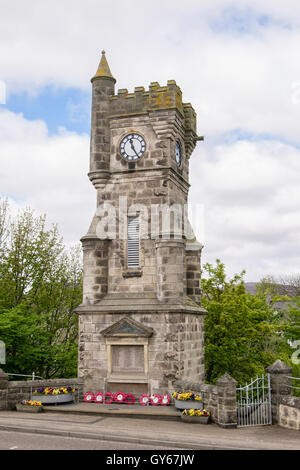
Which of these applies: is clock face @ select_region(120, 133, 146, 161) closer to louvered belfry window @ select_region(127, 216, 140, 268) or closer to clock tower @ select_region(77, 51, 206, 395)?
clock tower @ select_region(77, 51, 206, 395)

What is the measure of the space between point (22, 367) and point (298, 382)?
18.5m

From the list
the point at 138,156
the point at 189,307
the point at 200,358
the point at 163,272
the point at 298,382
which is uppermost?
the point at 138,156

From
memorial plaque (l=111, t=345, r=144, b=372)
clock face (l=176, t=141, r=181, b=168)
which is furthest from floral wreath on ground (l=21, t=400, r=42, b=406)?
clock face (l=176, t=141, r=181, b=168)

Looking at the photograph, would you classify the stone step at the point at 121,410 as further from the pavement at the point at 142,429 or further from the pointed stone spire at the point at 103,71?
the pointed stone spire at the point at 103,71

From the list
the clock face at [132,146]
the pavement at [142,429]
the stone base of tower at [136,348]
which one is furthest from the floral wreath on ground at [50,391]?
the clock face at [132,146]

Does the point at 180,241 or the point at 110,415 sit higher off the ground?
the point at 180,241

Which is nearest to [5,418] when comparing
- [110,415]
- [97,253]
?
[110,415]

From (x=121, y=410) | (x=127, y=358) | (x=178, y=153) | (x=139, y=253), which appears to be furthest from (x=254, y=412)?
(x=178, y=153)

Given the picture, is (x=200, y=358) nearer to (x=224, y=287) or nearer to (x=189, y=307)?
(x=189, y=307)

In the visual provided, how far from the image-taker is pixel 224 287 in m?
30.4

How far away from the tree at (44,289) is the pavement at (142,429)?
34.3 feet

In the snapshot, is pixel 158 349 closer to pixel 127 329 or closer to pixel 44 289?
pixel 127 329

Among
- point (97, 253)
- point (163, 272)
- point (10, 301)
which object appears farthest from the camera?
point (10, 301)

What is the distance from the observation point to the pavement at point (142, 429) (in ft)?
39.9
